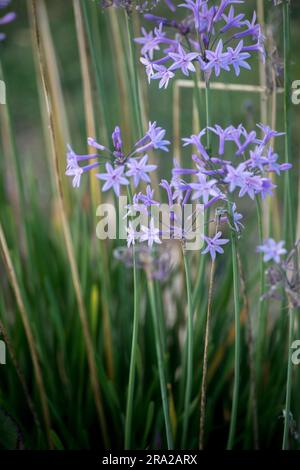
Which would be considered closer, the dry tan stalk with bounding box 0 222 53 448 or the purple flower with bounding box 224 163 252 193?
the purple flower with bounding box 224 163 252 193

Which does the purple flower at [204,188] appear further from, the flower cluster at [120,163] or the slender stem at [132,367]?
the slender stem at [132,367]

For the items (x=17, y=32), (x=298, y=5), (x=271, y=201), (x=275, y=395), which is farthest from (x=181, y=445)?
(x=17, y=32)

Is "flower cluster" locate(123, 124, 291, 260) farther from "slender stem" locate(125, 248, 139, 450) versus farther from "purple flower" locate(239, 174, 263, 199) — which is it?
"slender stem" locate(125, 248, 139, 450)

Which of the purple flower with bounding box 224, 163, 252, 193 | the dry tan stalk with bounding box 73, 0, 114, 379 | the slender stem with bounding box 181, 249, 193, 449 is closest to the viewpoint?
the purple flower with bounding box 224, 163, 252, 193

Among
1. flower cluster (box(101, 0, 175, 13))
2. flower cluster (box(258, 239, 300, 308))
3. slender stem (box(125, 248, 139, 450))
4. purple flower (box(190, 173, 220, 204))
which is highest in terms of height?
flower cluster (box(101, 0, 175, 13))

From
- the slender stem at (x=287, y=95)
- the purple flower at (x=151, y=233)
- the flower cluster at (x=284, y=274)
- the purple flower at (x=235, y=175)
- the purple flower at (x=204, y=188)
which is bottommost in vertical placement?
the flower cluster at (x=284, y=274)

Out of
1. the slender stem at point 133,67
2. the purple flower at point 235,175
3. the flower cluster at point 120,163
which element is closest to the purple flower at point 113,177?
the flower cluster at point 120,163

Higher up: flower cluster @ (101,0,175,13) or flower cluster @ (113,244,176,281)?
flower cluster @ (101,0,175,13)

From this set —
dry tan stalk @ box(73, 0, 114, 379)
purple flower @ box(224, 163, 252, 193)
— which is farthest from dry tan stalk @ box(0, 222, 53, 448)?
purple flower @ box(224, 163, 252, 193)

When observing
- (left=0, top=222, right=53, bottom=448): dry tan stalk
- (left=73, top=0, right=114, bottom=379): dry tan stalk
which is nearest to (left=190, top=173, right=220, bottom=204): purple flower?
(left=0, top=222, right=53, bottom=448): dry tan stalk

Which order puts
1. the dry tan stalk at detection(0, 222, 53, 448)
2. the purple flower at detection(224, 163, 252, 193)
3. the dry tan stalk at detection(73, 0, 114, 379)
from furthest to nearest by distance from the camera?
the dry tan stalk at detection(73, 0, 114, 379), the dry tan stalk at detection(0, 222, 53, 448), the purple flower at detection(224, 163, 252, 193)
